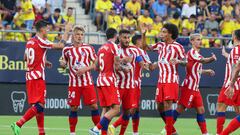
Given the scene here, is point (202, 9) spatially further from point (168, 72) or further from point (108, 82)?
point (108, 82)

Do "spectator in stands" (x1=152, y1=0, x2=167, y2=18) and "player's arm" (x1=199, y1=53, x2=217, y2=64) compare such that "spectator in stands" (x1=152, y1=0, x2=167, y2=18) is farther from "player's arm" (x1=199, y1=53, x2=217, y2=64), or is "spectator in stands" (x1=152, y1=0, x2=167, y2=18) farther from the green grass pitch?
"player's arm" (x1=199, y1=53, x2=217, y2=64)

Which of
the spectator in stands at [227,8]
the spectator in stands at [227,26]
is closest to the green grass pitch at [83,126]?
the spectator in stands at [227,26]

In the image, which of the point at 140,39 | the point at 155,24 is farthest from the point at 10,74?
the point at 140,39

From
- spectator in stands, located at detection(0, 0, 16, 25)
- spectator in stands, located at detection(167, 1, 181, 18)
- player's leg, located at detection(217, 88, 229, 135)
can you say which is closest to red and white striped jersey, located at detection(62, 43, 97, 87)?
player's leg, located at detection(217, 88, 229, 135)

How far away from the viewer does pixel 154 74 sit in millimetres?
30141

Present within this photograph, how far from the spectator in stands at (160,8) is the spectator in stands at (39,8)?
4340mm

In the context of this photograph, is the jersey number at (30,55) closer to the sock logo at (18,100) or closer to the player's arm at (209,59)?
the player's arm at (209,59)

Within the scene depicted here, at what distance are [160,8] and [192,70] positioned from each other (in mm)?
11848

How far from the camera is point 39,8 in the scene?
31.1 m

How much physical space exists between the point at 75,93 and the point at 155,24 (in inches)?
477

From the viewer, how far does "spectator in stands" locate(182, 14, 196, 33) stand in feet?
107

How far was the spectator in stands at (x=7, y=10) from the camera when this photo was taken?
3058cm

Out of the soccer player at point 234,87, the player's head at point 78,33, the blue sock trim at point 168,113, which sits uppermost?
the player's head at point 78,33

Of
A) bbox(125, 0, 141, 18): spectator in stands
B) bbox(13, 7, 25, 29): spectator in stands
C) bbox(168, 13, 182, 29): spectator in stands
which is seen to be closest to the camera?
bbox(13, 7, 25, 29): spectator in stands
